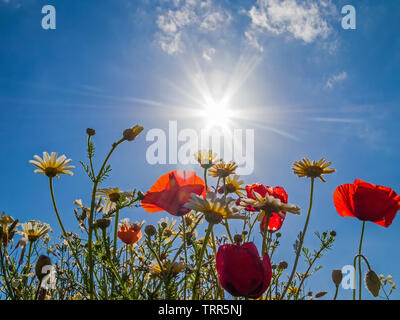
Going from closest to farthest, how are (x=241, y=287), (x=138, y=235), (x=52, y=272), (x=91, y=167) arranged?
1. (x=241, y=287)
2. (x=52, y=272)
3. (x=91, y=167)
4. (x=138, y=235)

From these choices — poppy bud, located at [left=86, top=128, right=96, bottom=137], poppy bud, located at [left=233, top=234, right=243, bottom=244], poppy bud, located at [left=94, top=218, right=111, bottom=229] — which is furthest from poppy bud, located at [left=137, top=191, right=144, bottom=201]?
poppy bud, located at [left=233, top=234, right=243, bottom=244]

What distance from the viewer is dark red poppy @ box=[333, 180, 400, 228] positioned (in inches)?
40.3

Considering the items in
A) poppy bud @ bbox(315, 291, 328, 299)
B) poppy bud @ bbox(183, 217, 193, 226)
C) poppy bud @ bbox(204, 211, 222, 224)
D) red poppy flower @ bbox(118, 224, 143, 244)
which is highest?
poppy bud @ bbox(204, 211, 222, 224)

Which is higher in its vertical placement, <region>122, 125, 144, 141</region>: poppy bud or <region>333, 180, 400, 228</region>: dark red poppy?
<region>122, 125, 144, 141</region>: poppy bud

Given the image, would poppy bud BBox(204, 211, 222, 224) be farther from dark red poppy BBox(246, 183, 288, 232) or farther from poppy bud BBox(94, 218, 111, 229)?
poppy bud BBox(94, 218, 111, 229)

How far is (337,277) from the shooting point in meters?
1.08

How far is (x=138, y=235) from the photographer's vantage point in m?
1.20

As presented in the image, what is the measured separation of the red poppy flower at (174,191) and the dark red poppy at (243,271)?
187mm

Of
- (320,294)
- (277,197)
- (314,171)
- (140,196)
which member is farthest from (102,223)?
(320,294)

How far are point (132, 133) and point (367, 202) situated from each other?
2.41ft

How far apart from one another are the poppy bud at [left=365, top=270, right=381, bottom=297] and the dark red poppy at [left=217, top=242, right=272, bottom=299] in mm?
327
